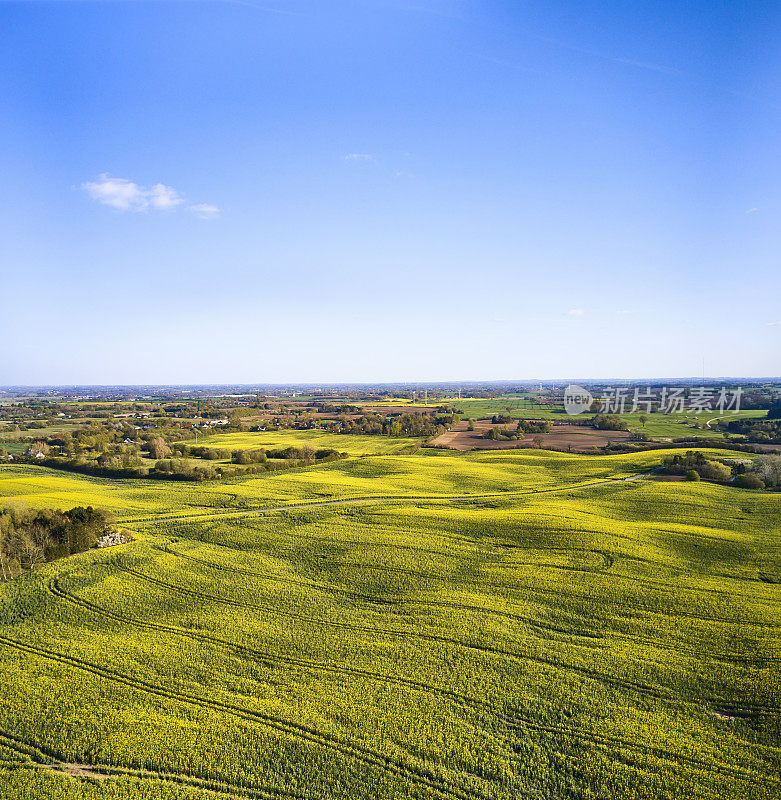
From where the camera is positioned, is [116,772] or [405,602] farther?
[405,602]

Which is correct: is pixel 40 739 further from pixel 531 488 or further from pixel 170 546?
pixel 531 488

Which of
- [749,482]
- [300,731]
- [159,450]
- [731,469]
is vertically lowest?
[300,731]

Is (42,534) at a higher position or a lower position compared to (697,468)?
lower

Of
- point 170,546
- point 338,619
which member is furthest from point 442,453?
point 338,619

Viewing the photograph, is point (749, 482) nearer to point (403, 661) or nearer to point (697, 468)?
point (697, 468)

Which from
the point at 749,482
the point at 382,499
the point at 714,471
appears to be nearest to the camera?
the point at 382,499

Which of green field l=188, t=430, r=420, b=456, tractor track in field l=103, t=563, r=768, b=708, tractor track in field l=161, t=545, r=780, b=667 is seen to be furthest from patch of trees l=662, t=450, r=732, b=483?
tractor track in field l=103, t=563, r=768, b=708

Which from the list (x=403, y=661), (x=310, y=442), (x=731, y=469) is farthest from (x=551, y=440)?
(x=403, y=661)

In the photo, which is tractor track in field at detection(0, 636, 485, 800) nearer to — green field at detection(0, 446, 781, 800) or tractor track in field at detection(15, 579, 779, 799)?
green field at detection(0, 446, 781, 800)
